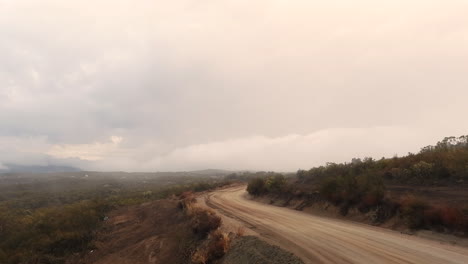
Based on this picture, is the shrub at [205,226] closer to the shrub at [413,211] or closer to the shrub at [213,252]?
the shrub at [213,252]

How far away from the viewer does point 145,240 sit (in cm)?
2328

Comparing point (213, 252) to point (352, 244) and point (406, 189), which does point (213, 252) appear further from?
point (406, 189)

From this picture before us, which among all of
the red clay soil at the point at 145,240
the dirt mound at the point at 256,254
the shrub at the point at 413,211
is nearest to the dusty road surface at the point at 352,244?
the dirt mound at the point at 256,254

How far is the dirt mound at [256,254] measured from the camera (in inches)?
455

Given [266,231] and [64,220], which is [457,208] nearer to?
[266,231]

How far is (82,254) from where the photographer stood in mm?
23750

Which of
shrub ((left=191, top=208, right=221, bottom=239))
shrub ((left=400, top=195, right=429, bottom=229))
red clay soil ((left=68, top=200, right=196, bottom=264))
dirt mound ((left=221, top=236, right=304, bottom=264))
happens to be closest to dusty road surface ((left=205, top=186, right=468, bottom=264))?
dirt mound ((left=221, top=236, right=304, bottom=264))

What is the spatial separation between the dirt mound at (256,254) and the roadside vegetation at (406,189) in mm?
8175

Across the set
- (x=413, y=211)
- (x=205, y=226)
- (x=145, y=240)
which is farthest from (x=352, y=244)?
(x=145, y=240)

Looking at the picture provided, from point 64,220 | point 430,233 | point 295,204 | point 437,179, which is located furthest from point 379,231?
point 64,220

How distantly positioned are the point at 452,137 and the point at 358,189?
19.8m

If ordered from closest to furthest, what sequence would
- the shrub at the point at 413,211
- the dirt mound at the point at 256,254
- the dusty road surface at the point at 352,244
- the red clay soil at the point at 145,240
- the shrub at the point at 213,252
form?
the dusty road surface at the point at 352,244
the dirt mound at the point at 256,254
the shrub at the point at 213,252
the shrub at the point at 413,211
the red clay soil at the point at 145,240

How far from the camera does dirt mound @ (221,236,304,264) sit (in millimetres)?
11546

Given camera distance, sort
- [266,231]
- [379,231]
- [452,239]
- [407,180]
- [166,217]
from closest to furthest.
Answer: [452,239] → [379,231] → [266,231] → [407,180] → [166,217]
